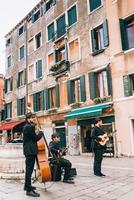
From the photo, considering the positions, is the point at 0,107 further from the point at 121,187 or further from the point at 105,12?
the point at 121,187

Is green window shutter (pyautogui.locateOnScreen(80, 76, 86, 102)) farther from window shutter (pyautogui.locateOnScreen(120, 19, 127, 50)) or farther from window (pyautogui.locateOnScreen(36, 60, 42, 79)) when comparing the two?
window (pyautogui.locateOnScreen(36, 60, 42, 79))

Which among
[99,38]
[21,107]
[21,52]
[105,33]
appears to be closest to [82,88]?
[99,38]

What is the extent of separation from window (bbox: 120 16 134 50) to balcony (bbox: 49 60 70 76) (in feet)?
18.4

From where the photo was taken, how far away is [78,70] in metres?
18.4

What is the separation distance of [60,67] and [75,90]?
2610 mm

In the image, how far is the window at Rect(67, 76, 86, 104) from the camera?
58.1 feet

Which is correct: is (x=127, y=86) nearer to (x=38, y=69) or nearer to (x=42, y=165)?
(x=42, y=165)

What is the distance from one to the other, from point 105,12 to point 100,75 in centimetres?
406

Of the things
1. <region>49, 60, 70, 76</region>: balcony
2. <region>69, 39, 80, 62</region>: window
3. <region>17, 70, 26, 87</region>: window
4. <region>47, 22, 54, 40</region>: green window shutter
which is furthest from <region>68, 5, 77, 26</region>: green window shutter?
<region>17, 70, 26, 87</region>: window

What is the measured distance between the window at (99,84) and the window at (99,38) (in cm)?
145

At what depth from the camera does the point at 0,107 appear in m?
31.5

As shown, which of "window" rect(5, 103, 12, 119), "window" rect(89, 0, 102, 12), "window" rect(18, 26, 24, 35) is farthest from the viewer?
"window" rect(5, 103, 12, 119)

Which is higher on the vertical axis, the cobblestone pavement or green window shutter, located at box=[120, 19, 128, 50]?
green window shutter, located at box=[120, 19, 128, 50]

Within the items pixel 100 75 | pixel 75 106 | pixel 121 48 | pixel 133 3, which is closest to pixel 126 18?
pixel 133 3
